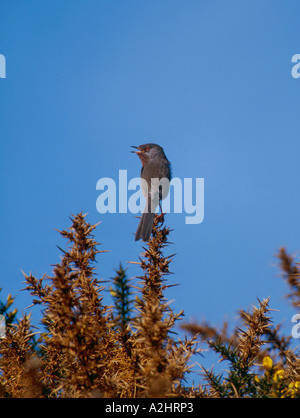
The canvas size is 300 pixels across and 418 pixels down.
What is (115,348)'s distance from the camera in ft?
8.46

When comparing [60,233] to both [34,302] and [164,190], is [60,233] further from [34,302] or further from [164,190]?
[164,190]

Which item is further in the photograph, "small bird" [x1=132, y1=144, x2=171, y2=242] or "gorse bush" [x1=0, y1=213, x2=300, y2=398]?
"small bird" [x1=132, y1=144, x2=171, y2=242]

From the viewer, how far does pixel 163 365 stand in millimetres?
1898

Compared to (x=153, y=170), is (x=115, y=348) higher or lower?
lower

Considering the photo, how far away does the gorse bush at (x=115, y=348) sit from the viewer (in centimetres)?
198

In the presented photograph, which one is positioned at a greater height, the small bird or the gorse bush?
the small bird

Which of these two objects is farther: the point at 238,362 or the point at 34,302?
the point at 34,302

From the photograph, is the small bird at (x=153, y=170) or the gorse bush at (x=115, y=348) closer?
the gorse bush at (x=115, y=348)

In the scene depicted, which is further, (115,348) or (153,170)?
(153,170)

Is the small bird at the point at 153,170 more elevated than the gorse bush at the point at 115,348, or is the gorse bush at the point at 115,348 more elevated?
the small bird at the point at 153,170

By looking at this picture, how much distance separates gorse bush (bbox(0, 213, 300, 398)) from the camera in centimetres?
198

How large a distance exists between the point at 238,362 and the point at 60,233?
4.16ft
